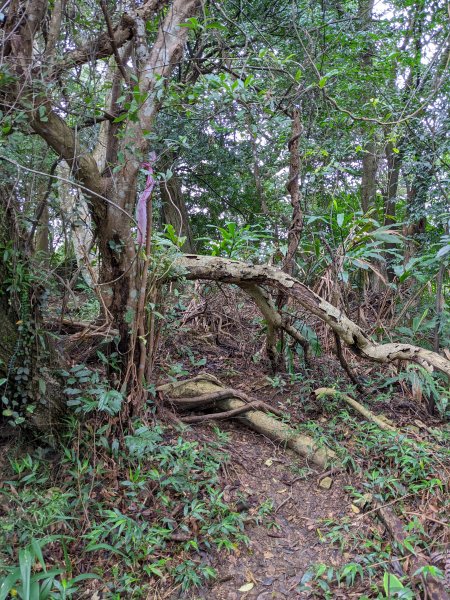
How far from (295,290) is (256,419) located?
1222mm

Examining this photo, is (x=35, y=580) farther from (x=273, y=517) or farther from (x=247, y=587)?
(x=273, y=517)

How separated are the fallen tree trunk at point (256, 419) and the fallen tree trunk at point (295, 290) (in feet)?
3.20

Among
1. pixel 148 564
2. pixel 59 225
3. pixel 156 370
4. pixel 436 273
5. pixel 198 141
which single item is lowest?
pixel 148 564

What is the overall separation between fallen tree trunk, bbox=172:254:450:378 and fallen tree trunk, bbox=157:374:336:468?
98 cm

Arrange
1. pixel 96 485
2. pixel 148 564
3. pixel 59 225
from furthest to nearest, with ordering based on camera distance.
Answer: pixel 59 225 < pixel 96 485 < pixel 148 564

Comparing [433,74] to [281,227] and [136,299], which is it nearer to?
[281,227]

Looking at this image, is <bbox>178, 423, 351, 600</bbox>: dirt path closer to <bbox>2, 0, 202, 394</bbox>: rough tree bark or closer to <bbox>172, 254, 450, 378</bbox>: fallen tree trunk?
<bbox>172, 254, 450, 378</bbox>: fallen tree trunk

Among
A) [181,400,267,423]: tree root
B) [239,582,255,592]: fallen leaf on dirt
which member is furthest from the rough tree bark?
[239,582,255,592]: fallen leaf on dirt

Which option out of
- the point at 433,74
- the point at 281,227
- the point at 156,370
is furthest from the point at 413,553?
the point at 433,74

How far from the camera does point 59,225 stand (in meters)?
3.07

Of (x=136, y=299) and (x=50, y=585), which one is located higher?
(x=136, y=299)

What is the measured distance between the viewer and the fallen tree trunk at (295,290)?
3855 mm

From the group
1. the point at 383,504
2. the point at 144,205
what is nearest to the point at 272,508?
the point at 383,504

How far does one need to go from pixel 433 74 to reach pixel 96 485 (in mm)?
6269
